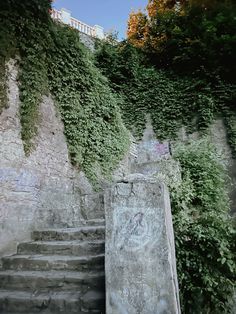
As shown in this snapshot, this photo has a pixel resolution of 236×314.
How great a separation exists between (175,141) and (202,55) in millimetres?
3431

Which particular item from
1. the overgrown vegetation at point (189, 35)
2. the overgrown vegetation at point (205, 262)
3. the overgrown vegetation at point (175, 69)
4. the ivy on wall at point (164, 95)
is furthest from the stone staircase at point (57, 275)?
the overgrown vegetation at point (189, 35)

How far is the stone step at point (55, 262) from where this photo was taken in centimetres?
265

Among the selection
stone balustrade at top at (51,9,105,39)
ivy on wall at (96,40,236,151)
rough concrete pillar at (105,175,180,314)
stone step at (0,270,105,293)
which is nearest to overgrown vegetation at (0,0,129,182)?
stone step at (0,270,105,293)

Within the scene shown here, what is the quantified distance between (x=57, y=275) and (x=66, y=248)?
0.44 meters

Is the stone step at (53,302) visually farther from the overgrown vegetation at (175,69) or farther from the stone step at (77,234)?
the overgrown vegetation at (175,69)

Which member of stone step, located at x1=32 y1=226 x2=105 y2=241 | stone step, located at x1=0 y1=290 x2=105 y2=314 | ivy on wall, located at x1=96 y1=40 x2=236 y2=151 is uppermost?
ivy on wall, located at x1=96 y1=40 x2=236 y2=151

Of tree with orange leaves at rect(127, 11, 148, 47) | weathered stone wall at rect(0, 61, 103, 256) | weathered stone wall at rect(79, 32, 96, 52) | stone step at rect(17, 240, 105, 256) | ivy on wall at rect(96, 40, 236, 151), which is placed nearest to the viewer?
stone step at rect(17, 240, 105, 256)

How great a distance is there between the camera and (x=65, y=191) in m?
4.30

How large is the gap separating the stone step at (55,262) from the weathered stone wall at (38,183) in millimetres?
311

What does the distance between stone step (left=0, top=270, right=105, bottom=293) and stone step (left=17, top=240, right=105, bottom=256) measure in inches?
12.6

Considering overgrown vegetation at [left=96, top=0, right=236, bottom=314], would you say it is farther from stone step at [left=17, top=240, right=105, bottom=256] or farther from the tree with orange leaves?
stone step at [left=17, top=240, right=105, bottom=256]

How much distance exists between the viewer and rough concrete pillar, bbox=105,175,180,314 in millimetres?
1890

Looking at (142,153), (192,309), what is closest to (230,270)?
(192,309)

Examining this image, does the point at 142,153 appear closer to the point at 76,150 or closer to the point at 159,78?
the point at 159,78
